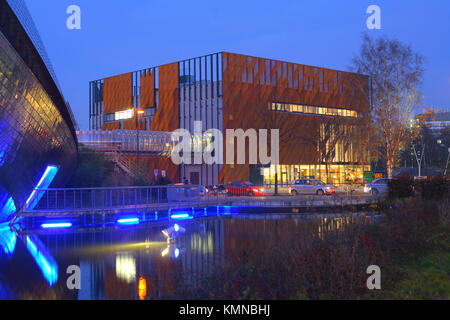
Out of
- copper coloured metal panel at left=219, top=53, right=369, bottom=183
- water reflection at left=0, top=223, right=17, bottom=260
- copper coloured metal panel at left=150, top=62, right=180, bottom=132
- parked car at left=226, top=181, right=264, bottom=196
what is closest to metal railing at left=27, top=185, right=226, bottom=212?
water reflection at left=0, top=223, right=17, bottom=260

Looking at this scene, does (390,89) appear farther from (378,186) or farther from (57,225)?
(57,225)

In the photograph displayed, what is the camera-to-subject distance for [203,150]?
6134cm

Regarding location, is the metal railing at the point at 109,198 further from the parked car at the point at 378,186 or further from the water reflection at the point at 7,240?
the parked car at the point at 378,186

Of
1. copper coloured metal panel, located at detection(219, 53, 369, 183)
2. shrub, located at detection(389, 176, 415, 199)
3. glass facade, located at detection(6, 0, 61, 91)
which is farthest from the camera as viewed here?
copper coloured metal panel, located at detection(219, 53, 369, 183)

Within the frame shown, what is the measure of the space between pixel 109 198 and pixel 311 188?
23111mm

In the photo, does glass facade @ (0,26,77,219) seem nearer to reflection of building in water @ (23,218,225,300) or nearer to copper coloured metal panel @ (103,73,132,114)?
reflection of building in water @ (23,218,225,300)

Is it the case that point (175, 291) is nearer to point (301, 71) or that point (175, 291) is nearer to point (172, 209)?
point (172, 209)

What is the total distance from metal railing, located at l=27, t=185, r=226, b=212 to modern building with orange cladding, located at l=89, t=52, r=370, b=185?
25278 mm

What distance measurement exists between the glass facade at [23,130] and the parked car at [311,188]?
79.0 ft

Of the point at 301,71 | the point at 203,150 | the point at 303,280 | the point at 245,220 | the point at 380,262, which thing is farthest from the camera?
the point at 301,71

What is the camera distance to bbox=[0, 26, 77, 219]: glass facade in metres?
16.8

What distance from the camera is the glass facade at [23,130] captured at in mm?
16828

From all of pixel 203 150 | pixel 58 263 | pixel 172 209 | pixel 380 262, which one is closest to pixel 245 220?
pixel 172 209
